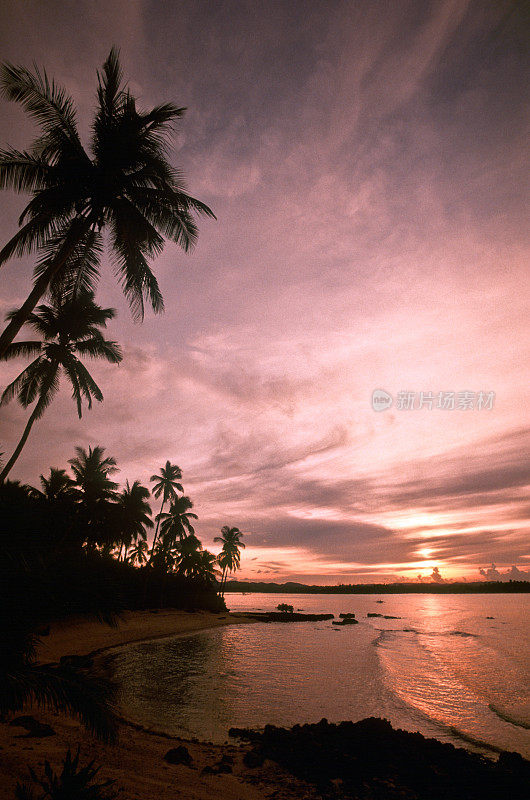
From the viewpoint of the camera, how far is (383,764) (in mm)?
8406

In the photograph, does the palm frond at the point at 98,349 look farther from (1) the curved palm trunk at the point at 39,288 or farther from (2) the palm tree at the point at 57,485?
(2) the palm tree at the point at 57,485

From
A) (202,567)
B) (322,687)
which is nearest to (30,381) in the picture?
(322,687)

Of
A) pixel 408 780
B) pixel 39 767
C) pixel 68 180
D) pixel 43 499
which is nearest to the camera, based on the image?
pixel 39 767

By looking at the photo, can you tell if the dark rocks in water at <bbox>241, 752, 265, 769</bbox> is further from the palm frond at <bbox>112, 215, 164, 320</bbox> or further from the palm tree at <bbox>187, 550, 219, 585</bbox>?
the palm tree at <bbox>187, 550, 219, 585</bbox>

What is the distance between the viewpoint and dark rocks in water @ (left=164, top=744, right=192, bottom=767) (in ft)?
25.1

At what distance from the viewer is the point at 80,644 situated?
870 inches

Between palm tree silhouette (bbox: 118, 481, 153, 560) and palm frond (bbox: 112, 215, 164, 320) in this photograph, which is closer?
palm frond (bbox: 112, 215, 164, 320)

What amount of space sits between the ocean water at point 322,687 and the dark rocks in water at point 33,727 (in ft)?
10.4

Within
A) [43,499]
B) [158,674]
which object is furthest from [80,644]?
[43,499]

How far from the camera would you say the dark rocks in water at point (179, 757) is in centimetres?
766

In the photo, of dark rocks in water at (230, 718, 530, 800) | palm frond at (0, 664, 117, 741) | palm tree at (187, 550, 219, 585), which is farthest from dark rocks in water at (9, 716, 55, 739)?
palm tree at (187, 550, 219, 585)

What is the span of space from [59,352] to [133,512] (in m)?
22.4

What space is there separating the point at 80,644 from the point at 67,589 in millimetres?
22668

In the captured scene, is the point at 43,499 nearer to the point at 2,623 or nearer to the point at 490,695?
the point at 2,623
